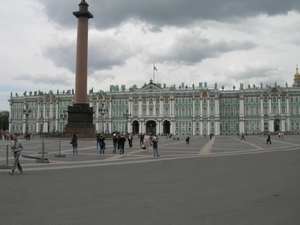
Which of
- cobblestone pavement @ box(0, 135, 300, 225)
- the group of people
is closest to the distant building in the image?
the group of people

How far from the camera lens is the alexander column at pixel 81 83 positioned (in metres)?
44.6

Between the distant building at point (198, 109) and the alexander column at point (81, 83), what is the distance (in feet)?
172

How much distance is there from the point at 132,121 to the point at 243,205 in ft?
321

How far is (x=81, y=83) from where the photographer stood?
45.2 metres

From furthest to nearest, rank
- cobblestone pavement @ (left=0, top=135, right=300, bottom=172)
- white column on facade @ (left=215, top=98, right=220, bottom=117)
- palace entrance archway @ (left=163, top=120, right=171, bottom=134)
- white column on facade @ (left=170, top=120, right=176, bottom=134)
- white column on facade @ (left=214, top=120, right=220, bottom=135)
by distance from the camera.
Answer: palace entrance archway @ (left=163, top=120, right=171, bottom=134), white column on facade @ (left=170, top=120, right=176, bottom=134), white column on facade @ (left=215, top=98, right=220, bottom=117), white column on facade @ (left=214, top=120, right=220, bottom=135), cobblestone pavement @ (left=0, top=135, right=300, bottom=172)

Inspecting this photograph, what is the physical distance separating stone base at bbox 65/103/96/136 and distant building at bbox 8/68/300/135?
172 ft

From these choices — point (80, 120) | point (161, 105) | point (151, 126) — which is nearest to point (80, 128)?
point (80, 120)

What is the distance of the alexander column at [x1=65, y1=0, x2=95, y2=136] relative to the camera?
146ft

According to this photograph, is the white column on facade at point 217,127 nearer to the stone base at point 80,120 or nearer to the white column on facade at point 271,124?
the white column on facade at point 271,124

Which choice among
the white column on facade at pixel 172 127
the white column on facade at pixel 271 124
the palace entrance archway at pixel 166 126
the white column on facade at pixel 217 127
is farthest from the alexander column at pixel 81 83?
the white column on facade at pixel 271 124

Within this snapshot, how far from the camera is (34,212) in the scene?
7.38 m

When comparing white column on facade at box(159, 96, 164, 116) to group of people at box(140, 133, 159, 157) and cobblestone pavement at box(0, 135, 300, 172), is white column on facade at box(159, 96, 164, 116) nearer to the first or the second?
cobblestone pavement at box(0, 135, 300, 172)

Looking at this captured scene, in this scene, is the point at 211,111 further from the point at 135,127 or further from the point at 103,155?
the point at 103,155

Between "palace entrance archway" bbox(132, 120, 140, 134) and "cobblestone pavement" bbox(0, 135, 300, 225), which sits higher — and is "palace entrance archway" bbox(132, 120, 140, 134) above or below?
above
